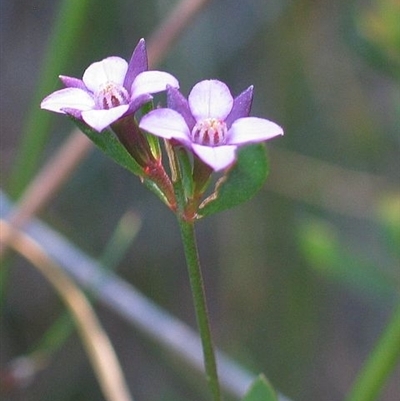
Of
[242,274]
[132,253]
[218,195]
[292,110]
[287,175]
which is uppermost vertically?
[292,110]

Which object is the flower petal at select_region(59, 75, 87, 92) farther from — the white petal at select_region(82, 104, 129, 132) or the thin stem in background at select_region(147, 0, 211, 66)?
the thin stem in background at select_region(147, 0, 211, 66)

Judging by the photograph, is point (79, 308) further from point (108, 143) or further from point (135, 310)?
point (108, 143)

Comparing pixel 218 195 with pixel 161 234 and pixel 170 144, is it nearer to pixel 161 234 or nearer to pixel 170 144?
pixel 170 144

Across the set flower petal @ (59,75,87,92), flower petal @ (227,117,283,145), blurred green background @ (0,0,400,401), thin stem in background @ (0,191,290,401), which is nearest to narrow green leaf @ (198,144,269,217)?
flower petal @ (227,117,283,145)

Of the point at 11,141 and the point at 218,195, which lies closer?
the point at 218,195

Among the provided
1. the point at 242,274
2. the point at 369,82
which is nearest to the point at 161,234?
the point at 242,274

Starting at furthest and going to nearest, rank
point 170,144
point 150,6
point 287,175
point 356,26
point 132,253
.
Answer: point 132,253
point 150,6
point 287,175
point 356,26
point 170,144
